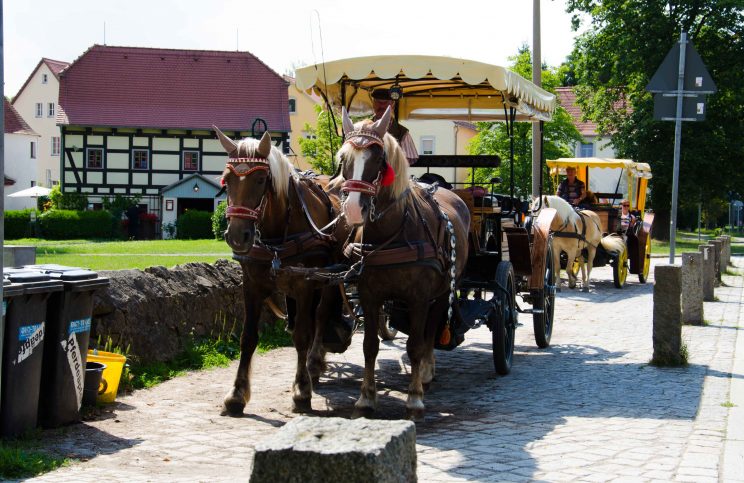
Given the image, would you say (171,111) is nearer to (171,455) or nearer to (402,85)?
(402,85)

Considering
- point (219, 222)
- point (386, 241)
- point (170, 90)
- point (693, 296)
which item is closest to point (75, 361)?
point (386, 241)

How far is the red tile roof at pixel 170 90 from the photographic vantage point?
50719 millimetres

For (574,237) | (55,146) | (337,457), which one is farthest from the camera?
(55,146)

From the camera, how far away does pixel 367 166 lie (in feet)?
23.0

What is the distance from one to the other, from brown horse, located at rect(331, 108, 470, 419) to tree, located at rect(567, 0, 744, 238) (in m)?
33.5

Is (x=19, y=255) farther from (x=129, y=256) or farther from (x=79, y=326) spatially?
(x=129, y=256)

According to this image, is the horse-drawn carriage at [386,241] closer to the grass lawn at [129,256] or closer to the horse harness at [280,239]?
the horse harness at [280,239]

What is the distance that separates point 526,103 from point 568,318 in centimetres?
508

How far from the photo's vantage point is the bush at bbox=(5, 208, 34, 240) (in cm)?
4628

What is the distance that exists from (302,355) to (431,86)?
4439 mm

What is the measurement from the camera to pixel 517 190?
3744cm

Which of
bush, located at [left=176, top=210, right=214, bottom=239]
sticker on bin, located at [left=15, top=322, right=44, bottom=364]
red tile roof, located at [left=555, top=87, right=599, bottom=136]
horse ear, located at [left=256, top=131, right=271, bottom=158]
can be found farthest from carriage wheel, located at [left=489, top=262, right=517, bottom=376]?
red tile roof, located at [left=555, top=87, right=599, bottom=136]

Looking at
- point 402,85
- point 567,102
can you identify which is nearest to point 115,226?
point 567,102

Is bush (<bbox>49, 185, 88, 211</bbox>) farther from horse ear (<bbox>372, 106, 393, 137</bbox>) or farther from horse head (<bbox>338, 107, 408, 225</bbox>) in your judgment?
horse ear (<bbox>372, 106, 393, 137</bbox>)
